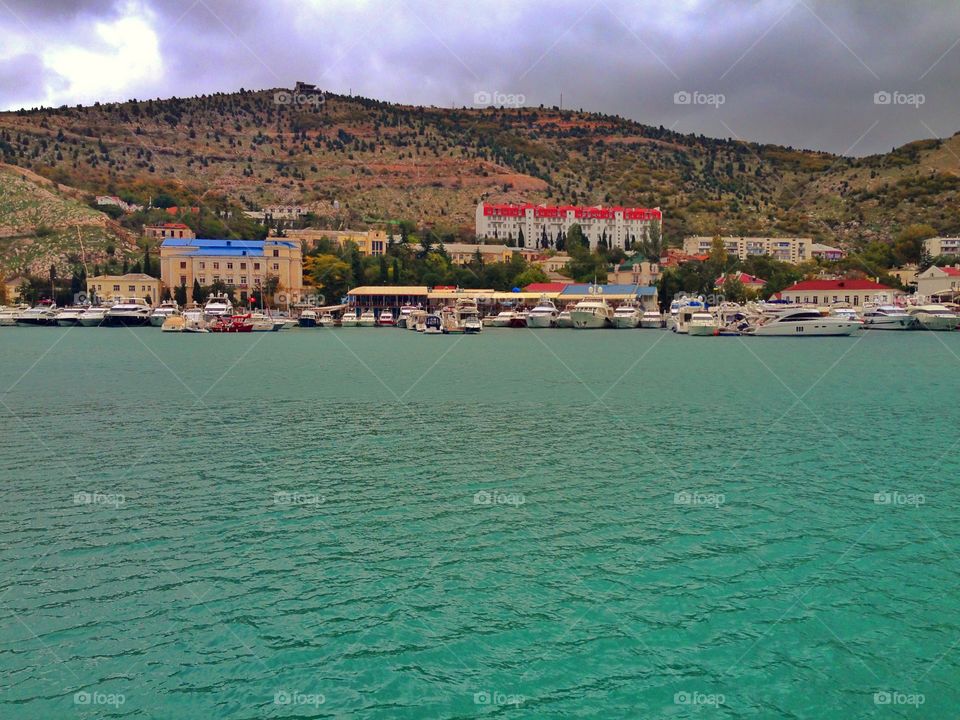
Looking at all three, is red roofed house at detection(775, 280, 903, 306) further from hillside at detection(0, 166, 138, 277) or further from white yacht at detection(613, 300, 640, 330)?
hillside at detection(0, 166, 138, 277)

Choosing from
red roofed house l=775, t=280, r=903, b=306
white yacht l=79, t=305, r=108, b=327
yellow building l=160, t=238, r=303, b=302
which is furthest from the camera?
yellow building l=160, t=238, r=303, b=302

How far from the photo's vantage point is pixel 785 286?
354 ft

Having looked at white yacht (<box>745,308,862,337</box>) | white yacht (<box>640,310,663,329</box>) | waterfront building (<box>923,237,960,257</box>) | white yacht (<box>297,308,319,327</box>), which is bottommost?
white yacht (<box>745,308,862,337</box>)

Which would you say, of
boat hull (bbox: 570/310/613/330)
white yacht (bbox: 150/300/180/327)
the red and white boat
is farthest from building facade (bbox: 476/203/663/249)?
the red and white boat

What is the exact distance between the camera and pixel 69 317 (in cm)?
8550

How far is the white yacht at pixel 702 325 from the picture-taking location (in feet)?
232

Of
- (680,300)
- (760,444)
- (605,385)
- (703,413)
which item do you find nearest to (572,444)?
(760,444)

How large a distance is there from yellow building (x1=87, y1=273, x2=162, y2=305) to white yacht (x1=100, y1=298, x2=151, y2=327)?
896 cm

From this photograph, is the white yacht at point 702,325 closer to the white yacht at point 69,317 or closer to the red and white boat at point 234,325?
the red and white boat at point 234,325

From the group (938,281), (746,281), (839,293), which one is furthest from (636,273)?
(938,281)

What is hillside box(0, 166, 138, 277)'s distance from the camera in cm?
11500

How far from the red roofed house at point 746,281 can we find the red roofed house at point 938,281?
1908cm

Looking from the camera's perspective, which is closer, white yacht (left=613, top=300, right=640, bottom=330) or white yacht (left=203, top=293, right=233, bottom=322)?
white yacht (left=203, top=293, right=233, bottom=322)

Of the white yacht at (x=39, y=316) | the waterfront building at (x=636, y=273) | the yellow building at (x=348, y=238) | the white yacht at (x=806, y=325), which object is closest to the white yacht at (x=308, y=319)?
the white yacht at (x=39, y=316)
